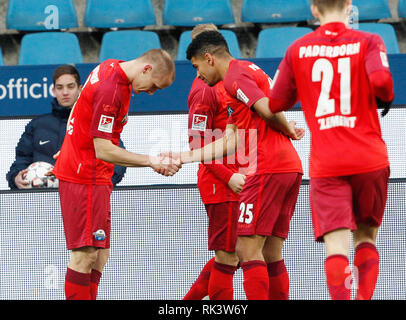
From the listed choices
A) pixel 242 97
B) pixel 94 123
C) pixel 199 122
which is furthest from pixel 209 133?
pixel 94 123

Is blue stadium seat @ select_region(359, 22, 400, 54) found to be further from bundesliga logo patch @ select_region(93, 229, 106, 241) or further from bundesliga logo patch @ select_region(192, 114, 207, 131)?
bundesliga logo patch @ select_region(93, 229, 106, 241)

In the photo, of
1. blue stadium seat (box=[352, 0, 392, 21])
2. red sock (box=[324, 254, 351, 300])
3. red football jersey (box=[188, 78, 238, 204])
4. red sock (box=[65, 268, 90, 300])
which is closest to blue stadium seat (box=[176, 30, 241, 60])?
blue stadium seat (box=[352, 0, 392, 21])

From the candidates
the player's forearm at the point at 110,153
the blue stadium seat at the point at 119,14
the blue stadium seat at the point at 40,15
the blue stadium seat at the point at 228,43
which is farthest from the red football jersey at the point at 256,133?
the blue stadium seat at the point at 40,15

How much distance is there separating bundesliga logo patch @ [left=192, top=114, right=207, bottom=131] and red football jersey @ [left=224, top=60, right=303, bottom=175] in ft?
1.22

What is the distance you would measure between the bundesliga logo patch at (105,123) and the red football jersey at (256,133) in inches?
27.8

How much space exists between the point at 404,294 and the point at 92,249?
2249 mm

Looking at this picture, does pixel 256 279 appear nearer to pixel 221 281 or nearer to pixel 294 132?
pixel 221 281

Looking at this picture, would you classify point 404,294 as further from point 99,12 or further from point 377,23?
point 99,12

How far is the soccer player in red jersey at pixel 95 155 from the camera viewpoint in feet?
13.1

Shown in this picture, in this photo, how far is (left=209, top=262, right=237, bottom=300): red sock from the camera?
440 centimetres

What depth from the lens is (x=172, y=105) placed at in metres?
5.17

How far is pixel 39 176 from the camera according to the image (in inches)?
192

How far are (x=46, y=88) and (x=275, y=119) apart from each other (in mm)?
2181

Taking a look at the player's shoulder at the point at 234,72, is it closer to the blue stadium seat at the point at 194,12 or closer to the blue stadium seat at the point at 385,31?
the blue stadium seat at the point at 385,31
